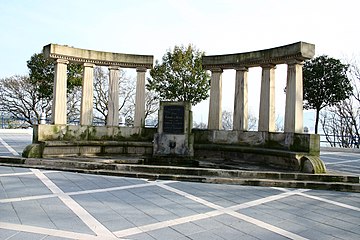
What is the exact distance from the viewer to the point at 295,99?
35.2 ft

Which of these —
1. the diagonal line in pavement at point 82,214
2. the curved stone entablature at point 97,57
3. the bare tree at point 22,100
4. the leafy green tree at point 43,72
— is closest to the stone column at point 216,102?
the curved stone entablature at point 97,57

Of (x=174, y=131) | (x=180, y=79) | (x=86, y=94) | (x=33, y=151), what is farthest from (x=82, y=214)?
(x=180, y=79)

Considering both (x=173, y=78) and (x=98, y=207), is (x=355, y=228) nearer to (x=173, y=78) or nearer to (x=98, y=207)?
(x=98, y=207)

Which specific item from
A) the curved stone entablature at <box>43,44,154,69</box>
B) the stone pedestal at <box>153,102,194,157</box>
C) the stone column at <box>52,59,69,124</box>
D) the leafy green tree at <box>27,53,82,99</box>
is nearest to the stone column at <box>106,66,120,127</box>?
the curved stone entablature at <box>43,44,154,69</box>

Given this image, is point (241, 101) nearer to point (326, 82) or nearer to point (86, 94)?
point (86, 94)

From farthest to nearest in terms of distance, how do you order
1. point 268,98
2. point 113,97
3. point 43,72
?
1. point 43,72
2. point 113,97
3. point 268,98

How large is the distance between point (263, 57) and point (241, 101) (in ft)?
6.98

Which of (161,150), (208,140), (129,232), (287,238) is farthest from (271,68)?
(129,232)

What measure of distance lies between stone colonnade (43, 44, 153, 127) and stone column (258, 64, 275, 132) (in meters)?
5.11

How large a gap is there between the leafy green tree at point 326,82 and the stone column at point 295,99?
12.6 meters

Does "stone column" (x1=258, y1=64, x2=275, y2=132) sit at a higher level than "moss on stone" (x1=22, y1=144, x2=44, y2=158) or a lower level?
higher

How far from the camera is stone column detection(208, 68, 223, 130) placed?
13.5 metres

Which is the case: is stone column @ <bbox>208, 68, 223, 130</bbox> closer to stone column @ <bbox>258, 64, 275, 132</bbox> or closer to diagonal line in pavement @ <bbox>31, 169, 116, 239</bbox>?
stone column @ <bbox>258, 64, 275, 132</bbox>

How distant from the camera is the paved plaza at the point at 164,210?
440 centimetres
